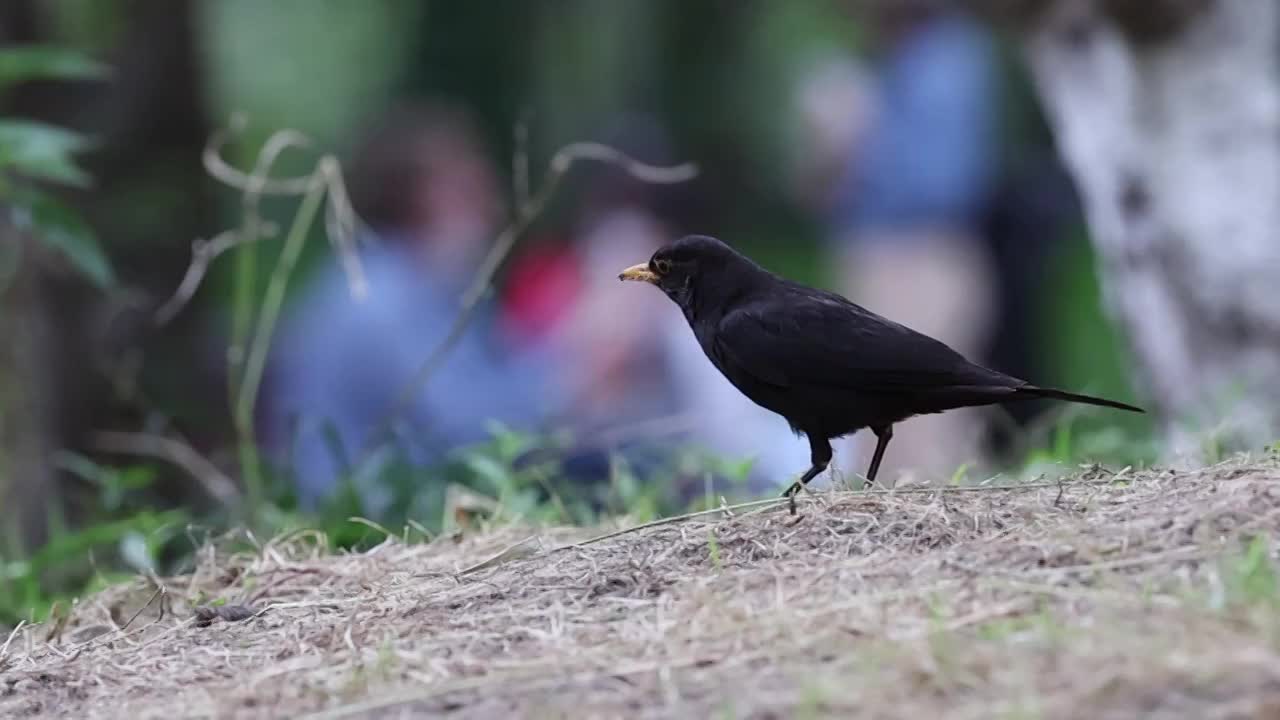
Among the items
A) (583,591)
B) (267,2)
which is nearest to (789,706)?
(583,591)

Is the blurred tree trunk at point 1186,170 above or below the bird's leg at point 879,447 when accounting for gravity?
above

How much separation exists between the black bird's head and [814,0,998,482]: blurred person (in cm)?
417

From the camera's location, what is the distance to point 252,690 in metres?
3.08

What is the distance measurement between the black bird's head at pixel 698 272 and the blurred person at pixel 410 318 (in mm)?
3087

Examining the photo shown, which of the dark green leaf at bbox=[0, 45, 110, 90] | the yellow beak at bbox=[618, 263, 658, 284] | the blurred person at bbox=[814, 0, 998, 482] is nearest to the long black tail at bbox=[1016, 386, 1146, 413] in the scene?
A: the yellow beak at bbox=[618, 263, 658, 284]

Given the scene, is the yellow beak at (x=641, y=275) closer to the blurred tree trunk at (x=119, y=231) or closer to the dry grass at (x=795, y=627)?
the dry grass at (x=795, y=627)

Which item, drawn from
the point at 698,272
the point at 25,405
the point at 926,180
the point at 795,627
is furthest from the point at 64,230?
the point at 926,180

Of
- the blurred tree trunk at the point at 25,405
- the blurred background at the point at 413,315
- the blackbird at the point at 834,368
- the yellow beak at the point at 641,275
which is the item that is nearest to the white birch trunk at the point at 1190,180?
the blurred background at the point at 413,315

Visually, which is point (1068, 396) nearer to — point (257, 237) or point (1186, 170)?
point (257, 237)

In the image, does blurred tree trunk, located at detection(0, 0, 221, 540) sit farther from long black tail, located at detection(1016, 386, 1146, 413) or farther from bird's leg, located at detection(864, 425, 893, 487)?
long black tail, located at detection(1016, 386, 1146, 413)

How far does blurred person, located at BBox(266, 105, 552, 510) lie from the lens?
8.83m

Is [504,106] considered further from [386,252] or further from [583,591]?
[583,591]

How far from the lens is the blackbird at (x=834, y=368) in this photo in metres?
4.48

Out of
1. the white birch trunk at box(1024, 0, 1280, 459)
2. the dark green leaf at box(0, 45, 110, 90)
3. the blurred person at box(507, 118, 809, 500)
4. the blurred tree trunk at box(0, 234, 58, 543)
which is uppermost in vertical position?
the white birch trunk at box(1024, 0, 1280, 459)
